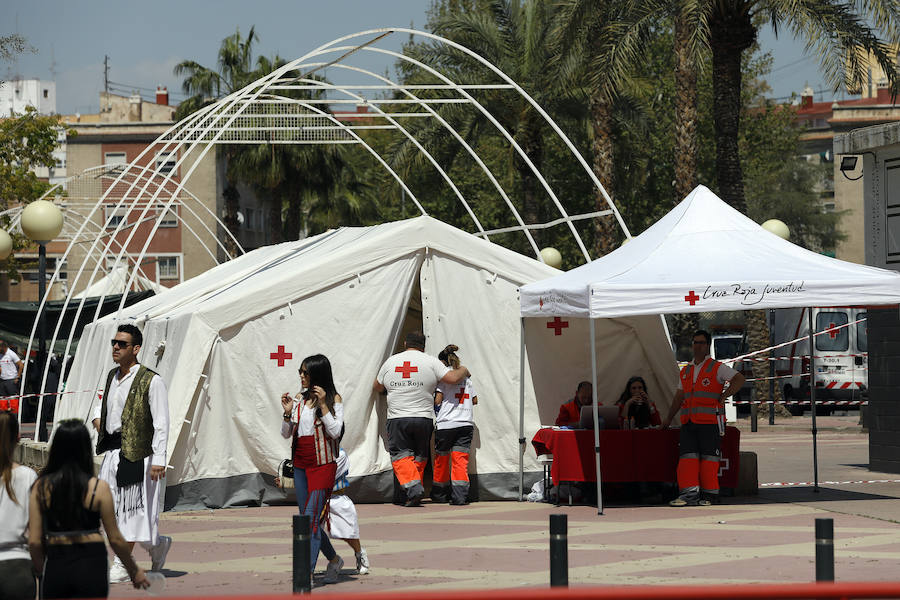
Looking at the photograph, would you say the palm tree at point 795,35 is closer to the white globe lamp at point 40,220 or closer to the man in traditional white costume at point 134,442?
the white globe lamp at point 40,220

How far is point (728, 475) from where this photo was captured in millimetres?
15266

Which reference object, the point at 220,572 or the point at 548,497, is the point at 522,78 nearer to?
the point at 548,497

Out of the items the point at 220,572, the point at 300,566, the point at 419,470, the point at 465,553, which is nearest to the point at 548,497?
the point at 419,470

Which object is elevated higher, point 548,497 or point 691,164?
point 691,164

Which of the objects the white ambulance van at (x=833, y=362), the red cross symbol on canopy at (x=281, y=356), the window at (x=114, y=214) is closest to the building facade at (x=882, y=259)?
the red cross symbol on canopy at (x=281, y=356)

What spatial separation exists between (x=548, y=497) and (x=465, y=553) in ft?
15.1

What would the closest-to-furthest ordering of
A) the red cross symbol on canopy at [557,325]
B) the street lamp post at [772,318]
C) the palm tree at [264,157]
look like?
1. the red cross symbol on canopy at [557,325]
2. the street lamp post at [772,318]
3. the palm tree at [264,157]

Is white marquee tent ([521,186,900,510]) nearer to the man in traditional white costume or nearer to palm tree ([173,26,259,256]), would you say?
the man in traditional white costume

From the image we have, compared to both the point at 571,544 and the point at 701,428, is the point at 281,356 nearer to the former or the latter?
the point at 701,428

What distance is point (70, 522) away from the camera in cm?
661

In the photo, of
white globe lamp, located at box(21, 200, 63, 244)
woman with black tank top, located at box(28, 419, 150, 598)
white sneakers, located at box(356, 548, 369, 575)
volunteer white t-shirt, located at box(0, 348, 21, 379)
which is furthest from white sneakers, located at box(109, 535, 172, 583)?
volunteer white t-shirt, located at box(0, 348, 21, 379)

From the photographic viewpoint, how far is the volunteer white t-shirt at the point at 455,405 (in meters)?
15.5

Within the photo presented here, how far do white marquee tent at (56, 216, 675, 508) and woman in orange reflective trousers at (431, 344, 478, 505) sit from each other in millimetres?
431

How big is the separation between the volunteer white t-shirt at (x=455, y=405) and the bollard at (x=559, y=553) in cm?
759
